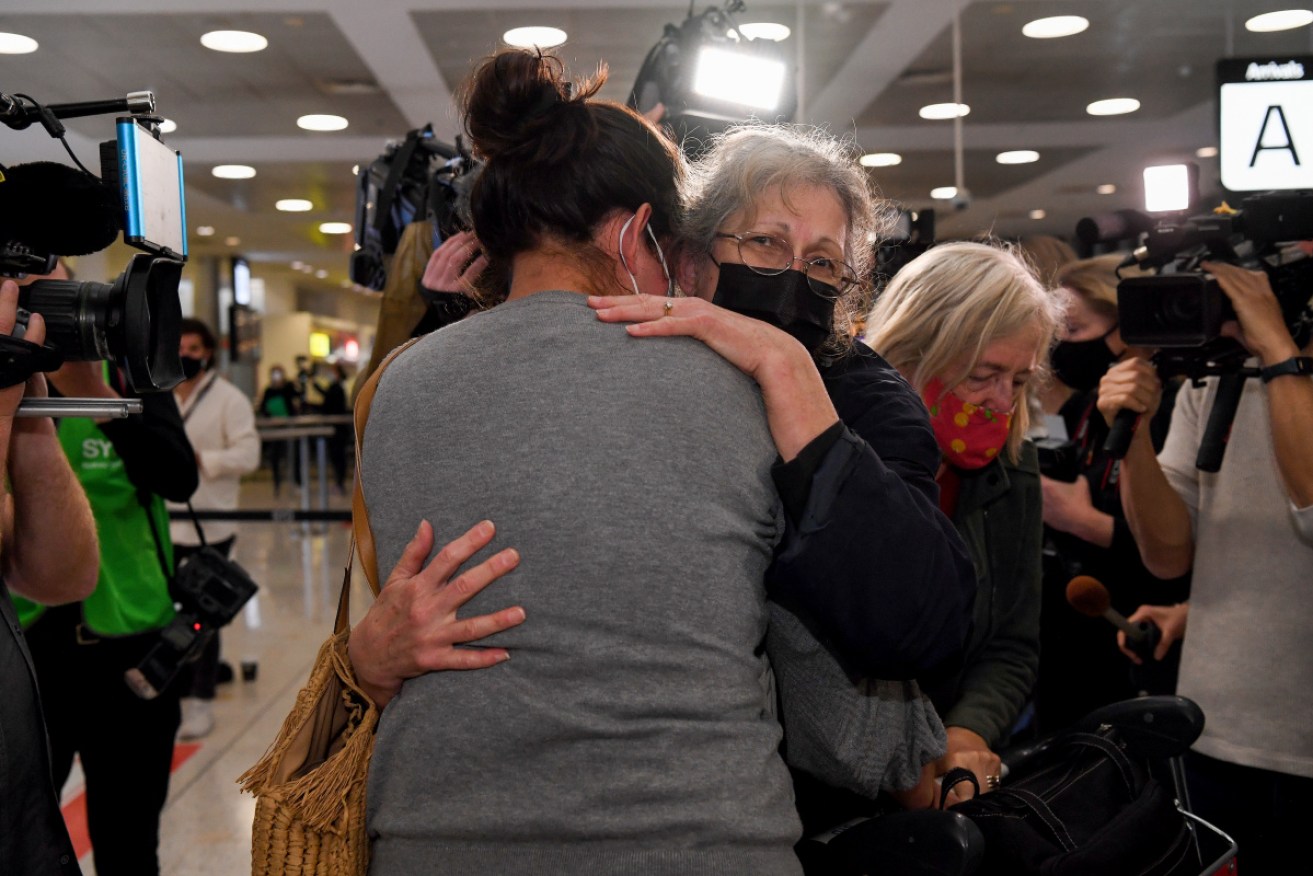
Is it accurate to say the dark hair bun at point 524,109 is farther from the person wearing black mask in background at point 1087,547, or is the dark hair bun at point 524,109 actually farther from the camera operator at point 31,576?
the person wearing black mask in background at point 1087,547

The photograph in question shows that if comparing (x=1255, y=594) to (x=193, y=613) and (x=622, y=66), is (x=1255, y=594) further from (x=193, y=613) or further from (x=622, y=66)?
(x=622, y=66)

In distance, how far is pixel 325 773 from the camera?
114cm

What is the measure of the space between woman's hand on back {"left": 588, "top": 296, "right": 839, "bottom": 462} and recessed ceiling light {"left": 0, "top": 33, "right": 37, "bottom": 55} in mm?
5734

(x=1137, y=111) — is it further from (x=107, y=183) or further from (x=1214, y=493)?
(x=107, y=183)

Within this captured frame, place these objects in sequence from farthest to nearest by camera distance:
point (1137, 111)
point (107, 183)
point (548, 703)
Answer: point (1137, 111) < point (107, 183) < point (548, 703)

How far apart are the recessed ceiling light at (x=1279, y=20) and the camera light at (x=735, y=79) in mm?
4250

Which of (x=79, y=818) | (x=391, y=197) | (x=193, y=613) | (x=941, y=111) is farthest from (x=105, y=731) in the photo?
(x=941, y=111)

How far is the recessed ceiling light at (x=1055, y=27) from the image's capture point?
547 centimetres

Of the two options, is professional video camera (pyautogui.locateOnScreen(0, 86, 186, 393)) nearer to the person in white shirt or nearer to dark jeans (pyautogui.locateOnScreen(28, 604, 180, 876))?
dark jeans (pyautogui.locateOnScreen(28, 604, 180, 876))

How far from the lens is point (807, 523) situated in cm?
99

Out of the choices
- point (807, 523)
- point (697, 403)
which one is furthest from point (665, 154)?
point (807, 523)

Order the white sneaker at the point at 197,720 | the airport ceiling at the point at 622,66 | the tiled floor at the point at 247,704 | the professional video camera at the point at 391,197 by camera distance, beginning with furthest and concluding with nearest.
Answer: the airport ceiling at the point at 622,66
the white sneaker at the point at 197,720
the tiled floor at the point at 247,704
the professional video camera at the point at 391,197

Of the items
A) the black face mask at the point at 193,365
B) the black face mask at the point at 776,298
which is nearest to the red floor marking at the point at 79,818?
the black face mask at the point at 193,365

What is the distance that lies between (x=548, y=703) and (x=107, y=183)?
74cm
